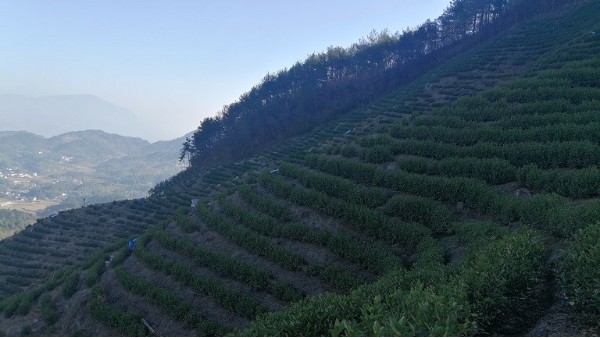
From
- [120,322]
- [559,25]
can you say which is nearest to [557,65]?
[559,25]

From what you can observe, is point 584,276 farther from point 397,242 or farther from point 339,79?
point 339,79

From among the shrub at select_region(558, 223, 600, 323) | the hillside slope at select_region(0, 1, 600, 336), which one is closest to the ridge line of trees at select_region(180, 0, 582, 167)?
the hillside slope at select_region(0, 1, 600, 336)

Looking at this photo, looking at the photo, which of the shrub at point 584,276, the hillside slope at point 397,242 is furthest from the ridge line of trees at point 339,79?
the shrub at point 584,276

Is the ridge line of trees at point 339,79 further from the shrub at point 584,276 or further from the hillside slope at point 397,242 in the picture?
the shrub at point 584,276

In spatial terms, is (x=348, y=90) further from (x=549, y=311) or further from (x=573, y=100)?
(x=549, y=311)

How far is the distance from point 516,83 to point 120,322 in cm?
2828

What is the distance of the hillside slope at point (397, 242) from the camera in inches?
291

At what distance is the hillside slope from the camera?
7379mm

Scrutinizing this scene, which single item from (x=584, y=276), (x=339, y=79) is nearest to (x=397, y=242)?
(x=584, y=276)

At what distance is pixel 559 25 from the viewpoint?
4494cm

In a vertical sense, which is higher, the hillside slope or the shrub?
the shrub

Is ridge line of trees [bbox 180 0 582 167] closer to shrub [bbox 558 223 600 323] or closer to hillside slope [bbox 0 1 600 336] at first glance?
hillside slope [bbox 0 1 600 336]

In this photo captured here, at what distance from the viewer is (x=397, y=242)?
1591 centimetres

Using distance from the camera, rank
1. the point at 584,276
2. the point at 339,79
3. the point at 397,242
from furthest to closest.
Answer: the point at 339,79
the point at 397,242
the point at 584,276
